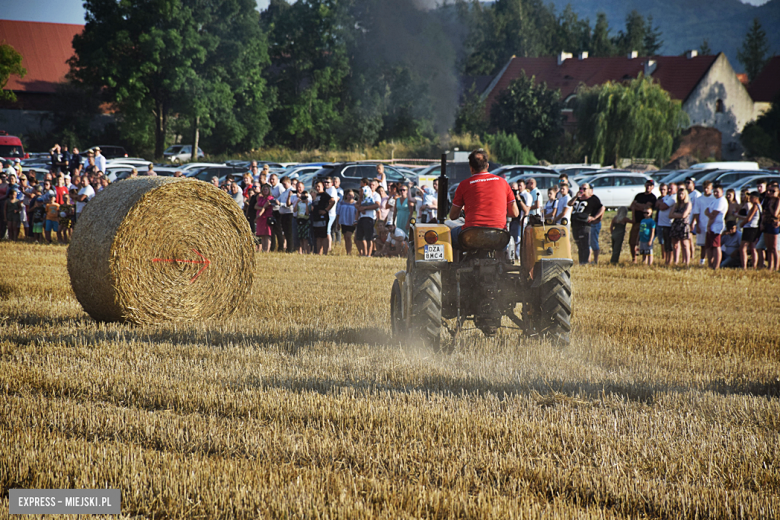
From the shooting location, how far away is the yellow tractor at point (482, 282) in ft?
21.6

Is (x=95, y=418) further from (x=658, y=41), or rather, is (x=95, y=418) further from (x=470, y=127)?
(x=658, y=41)

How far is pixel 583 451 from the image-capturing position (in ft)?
14.3

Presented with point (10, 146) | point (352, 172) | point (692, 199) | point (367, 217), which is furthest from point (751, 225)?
point (10, 146)

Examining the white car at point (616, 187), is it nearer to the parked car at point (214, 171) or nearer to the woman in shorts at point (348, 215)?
the woman in shorts at point (348, 215)

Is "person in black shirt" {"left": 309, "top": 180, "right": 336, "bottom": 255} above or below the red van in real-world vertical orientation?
below

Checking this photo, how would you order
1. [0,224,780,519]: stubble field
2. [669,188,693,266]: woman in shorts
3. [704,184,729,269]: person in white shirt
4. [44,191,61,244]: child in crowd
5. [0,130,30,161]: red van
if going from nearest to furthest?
[0,224,780,519]: stubble field → [704,184,729,269]: person in white shirt → [669,188,693,266]: woman in shorts → [44,191,61,244]: child in crowd → [0,130,30,161]: red van

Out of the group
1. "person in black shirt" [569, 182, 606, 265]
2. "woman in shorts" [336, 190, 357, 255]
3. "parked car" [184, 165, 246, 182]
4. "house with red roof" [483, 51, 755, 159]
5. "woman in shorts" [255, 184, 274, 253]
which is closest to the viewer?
"person in black shirt" [569, 182, 606, 265]

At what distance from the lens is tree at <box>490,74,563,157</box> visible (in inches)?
2052

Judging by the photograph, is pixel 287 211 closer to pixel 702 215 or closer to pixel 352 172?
pixel 352 172

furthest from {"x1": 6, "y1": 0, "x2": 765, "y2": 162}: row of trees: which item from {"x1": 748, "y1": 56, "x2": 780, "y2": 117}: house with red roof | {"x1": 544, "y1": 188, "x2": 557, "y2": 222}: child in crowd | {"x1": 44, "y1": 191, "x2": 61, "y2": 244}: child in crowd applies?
{"x1": 544, "y1": 188, "x2": 557, "y2": 222}: child in crowd

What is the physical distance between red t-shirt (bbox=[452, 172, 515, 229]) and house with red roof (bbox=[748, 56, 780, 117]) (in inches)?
2552

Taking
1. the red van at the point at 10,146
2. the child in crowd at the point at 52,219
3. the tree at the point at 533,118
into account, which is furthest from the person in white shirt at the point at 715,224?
the tree at the point at 533,118

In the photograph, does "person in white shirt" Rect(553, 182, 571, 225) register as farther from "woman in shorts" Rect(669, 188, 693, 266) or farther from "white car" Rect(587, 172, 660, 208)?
"white car" Rect(587, 172, 660, 208)

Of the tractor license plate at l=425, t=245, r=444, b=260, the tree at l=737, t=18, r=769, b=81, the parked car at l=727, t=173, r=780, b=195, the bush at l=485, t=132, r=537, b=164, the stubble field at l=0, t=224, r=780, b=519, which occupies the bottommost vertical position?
the stubble field at l=0, t=224, r=780, b=519
